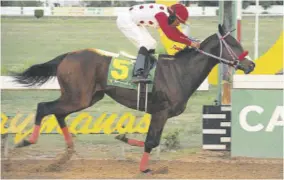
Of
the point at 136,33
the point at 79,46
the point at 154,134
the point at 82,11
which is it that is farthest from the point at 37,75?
the point at 82,11

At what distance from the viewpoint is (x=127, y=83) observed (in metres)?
7.40

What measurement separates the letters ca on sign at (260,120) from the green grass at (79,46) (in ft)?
3.03

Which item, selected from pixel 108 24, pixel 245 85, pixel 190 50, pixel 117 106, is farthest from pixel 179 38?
pixel 108 24

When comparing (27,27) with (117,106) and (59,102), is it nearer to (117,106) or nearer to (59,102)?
(117,106)

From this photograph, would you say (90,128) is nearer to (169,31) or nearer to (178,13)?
(169,31)

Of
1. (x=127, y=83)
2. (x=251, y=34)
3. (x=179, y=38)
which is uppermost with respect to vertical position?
(x=179, y=38)

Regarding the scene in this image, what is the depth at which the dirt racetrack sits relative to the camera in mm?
7133

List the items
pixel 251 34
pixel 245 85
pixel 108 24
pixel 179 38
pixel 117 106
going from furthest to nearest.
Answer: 1. pixel 108 24
2. pixel 251 34
3. pixel 117 106
4. pixel 245 85
5. pixel 179 38

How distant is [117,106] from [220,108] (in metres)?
4.13

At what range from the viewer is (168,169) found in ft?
24.6

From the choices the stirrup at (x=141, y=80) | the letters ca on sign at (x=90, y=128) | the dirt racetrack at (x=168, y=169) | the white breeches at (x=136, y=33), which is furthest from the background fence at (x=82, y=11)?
the stirrup at (x=141, y=80)

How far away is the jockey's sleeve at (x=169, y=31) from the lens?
727 cm

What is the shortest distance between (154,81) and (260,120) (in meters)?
1.60

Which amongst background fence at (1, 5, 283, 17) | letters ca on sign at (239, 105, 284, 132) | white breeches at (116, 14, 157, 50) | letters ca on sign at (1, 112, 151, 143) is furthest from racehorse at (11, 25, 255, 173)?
background fence at (1, 5, 283, 17)
